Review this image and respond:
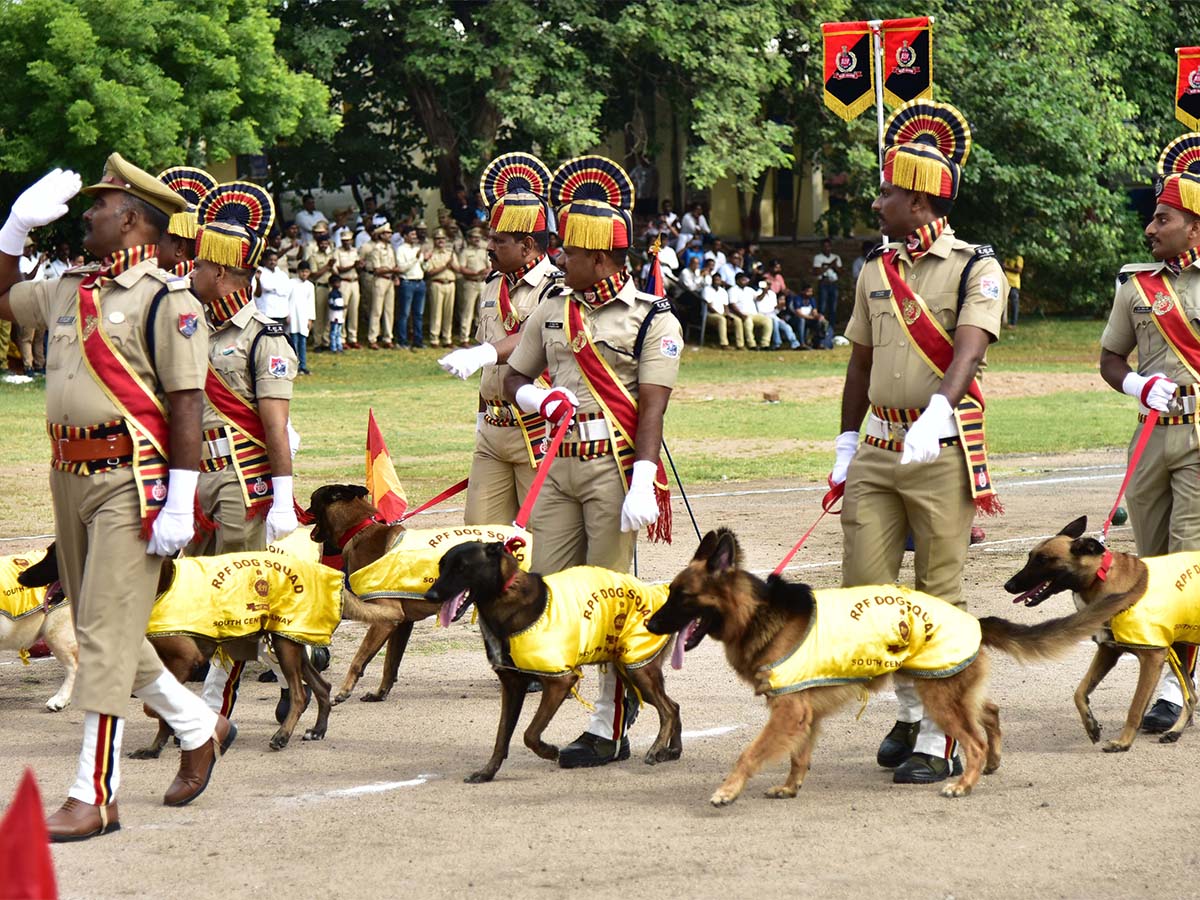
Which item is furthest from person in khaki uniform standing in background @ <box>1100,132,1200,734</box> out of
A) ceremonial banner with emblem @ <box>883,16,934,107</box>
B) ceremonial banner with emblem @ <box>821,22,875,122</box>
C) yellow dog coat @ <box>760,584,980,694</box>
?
ceremonial banner with emblem @ <box>821,22,875,122</box>

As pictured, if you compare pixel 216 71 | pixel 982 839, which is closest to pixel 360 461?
pixel 216 71

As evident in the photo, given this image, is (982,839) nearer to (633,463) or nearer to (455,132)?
(633,463)

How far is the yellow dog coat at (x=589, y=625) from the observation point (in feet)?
23.0

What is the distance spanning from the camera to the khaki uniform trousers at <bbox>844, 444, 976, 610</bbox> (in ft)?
23.6

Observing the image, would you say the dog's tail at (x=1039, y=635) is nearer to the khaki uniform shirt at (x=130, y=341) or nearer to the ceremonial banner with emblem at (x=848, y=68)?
the khaki uniform shirt at (x=130, y=341)

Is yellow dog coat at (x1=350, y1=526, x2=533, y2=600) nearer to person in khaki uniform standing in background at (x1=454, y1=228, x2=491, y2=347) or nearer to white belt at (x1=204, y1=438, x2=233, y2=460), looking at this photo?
white belt at (x1=204, y1=438, x2=233, y2=460)

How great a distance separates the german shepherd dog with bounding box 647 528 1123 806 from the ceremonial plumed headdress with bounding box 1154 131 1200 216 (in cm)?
256

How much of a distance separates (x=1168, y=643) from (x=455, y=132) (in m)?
26.4

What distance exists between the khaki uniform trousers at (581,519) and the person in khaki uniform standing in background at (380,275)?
2253 cm

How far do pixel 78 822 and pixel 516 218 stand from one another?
4284mm

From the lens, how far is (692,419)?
22688 millimetres

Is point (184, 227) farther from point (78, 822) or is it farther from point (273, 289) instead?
point (273, 289)

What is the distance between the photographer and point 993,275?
7.16 metres

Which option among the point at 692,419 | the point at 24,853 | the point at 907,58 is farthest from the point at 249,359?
the point at 907,58
